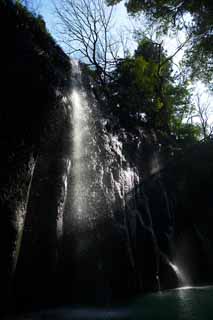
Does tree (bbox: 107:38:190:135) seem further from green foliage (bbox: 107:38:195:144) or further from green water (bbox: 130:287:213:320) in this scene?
green water (bbox: 130:287:213:320)

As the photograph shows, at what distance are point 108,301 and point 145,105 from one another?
12200mm

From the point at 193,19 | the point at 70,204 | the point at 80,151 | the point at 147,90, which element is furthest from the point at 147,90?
the point at 70,204

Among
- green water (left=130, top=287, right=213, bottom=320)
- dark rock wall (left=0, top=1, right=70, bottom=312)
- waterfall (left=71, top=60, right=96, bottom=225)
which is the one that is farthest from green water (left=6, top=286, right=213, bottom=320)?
waterfall (left=71, top=60, right=96, bottom=225)

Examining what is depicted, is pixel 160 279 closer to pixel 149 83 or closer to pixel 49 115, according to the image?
pixel 49 115

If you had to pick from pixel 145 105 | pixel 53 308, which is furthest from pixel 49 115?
pixel 145 105

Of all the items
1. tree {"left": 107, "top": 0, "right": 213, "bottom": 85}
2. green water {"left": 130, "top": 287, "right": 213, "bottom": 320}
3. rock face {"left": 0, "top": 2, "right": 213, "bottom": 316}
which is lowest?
green water {"left": 130, "top": 287, "right": 213, "bottom": 320}

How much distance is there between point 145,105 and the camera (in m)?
14.6

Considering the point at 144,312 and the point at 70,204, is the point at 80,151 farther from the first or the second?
the point at 144,312

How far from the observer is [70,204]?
5340 mm

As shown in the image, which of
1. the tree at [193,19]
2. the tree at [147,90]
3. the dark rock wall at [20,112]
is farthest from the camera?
the tree at [147,90]

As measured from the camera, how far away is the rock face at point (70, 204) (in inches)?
159

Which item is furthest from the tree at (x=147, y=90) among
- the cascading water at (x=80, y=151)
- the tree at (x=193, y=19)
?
the cascading water at (x=80, y=151)

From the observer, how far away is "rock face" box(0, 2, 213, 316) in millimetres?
4027

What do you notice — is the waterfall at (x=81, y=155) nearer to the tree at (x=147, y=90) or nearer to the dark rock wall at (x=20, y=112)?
the dark rock wall at (x=20, y=112)
